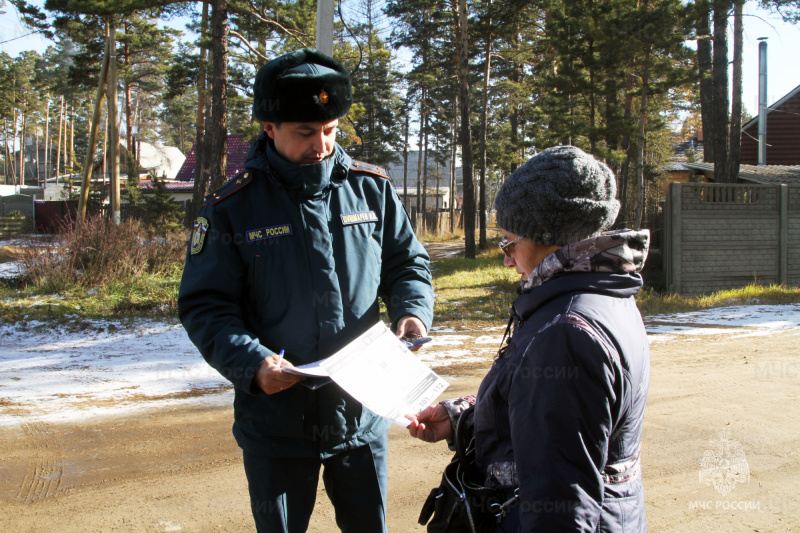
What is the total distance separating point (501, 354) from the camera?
171cm

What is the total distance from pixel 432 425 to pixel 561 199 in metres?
0.92

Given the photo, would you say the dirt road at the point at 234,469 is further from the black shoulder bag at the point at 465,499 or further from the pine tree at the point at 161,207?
the pine tree at the point at 161,207

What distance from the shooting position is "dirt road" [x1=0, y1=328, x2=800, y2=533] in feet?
12.2

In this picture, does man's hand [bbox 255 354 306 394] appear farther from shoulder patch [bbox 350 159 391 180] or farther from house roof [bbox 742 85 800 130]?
house roof [bbox 742 85 800 130]

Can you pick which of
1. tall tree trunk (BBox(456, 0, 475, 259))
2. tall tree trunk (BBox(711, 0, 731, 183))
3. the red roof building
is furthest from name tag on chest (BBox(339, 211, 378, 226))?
the red roof building

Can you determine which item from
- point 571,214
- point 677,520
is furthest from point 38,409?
point 571,214

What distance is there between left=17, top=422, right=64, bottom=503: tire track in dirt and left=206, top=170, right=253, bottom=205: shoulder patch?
9.29ft

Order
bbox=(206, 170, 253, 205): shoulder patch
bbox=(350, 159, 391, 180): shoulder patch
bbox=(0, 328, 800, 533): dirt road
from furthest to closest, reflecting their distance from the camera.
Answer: bbox=(0, 328, 800, 533): dirt road
bbox=(350, 159, 391, 180): shoulder patch
bbox=(206, 170, 253, 205): shoulder patch

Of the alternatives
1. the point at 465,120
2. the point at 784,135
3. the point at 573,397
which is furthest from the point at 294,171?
the point at 784,135

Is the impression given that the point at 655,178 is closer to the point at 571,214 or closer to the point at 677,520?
the point at 677,520

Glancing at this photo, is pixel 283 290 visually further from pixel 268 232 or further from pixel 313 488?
pixel 313 488

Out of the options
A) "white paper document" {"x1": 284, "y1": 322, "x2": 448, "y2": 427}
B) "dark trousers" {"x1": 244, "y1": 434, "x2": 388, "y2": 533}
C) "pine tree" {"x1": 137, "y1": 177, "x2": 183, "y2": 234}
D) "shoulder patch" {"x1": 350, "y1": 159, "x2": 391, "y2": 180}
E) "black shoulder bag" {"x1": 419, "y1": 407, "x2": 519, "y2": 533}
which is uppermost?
"pine tree" {"x1": 137, "y1": 177, "x2": 183, "y2": 234}

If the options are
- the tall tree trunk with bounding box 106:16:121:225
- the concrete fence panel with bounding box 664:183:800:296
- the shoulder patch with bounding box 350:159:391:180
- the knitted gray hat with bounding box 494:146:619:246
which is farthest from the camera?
the tall tree trunk with bounding box 106:16:121:225

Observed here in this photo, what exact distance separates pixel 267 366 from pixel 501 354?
0.78 meters
